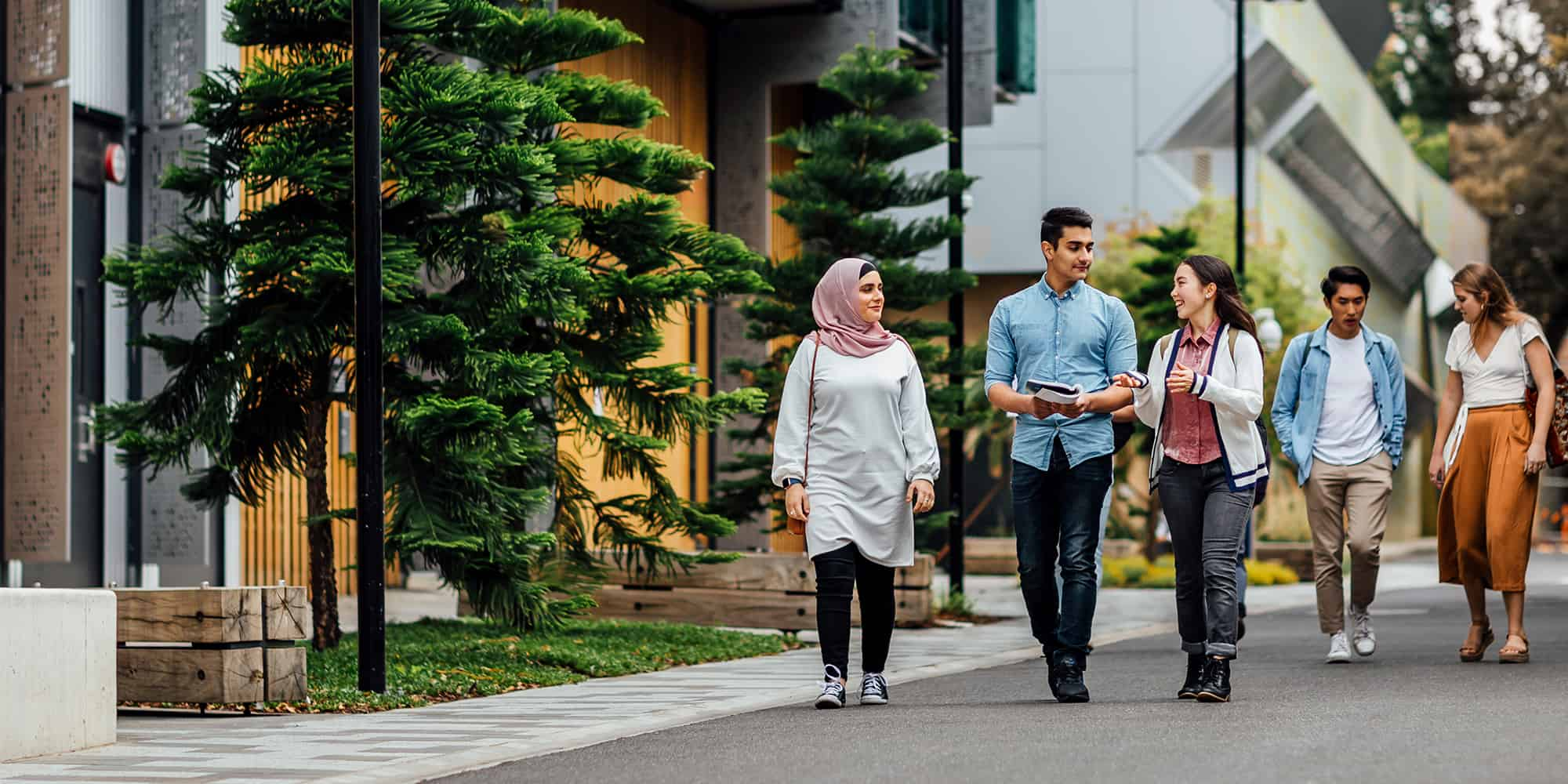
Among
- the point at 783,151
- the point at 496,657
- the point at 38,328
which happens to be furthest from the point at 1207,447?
the point at 783,151

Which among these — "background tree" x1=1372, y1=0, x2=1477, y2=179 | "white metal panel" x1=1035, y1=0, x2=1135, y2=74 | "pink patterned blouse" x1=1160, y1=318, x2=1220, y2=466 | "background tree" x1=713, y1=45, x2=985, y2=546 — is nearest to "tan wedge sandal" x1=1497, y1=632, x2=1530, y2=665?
"pink patterned blouse" x1=1160, y1=318, x2=1220, y2=466

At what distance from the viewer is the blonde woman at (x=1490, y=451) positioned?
10719 millimetres

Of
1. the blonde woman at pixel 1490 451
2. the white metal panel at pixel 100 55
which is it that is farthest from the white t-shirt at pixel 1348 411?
the white metal panel at pixel 100 55

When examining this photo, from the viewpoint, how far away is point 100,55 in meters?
15.3

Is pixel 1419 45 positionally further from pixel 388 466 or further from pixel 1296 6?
pixel 388 466

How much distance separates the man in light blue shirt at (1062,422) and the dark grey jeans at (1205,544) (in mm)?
298

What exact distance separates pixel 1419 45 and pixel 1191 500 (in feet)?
243

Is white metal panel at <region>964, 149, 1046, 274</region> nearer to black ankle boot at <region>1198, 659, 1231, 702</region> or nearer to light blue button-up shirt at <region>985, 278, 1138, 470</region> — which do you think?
light blue button-up shirt at <region>985, 278, 1138, 470</region>

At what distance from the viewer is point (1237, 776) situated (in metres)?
6.03

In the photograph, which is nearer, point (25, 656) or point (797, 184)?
point (25, 656)

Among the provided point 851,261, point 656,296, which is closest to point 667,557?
point 656,296

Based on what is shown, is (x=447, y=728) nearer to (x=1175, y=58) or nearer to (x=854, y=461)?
(x=854, y=461)

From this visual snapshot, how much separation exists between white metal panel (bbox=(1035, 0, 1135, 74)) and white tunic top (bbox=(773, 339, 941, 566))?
29.5 meters

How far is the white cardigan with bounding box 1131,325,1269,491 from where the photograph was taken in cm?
843
